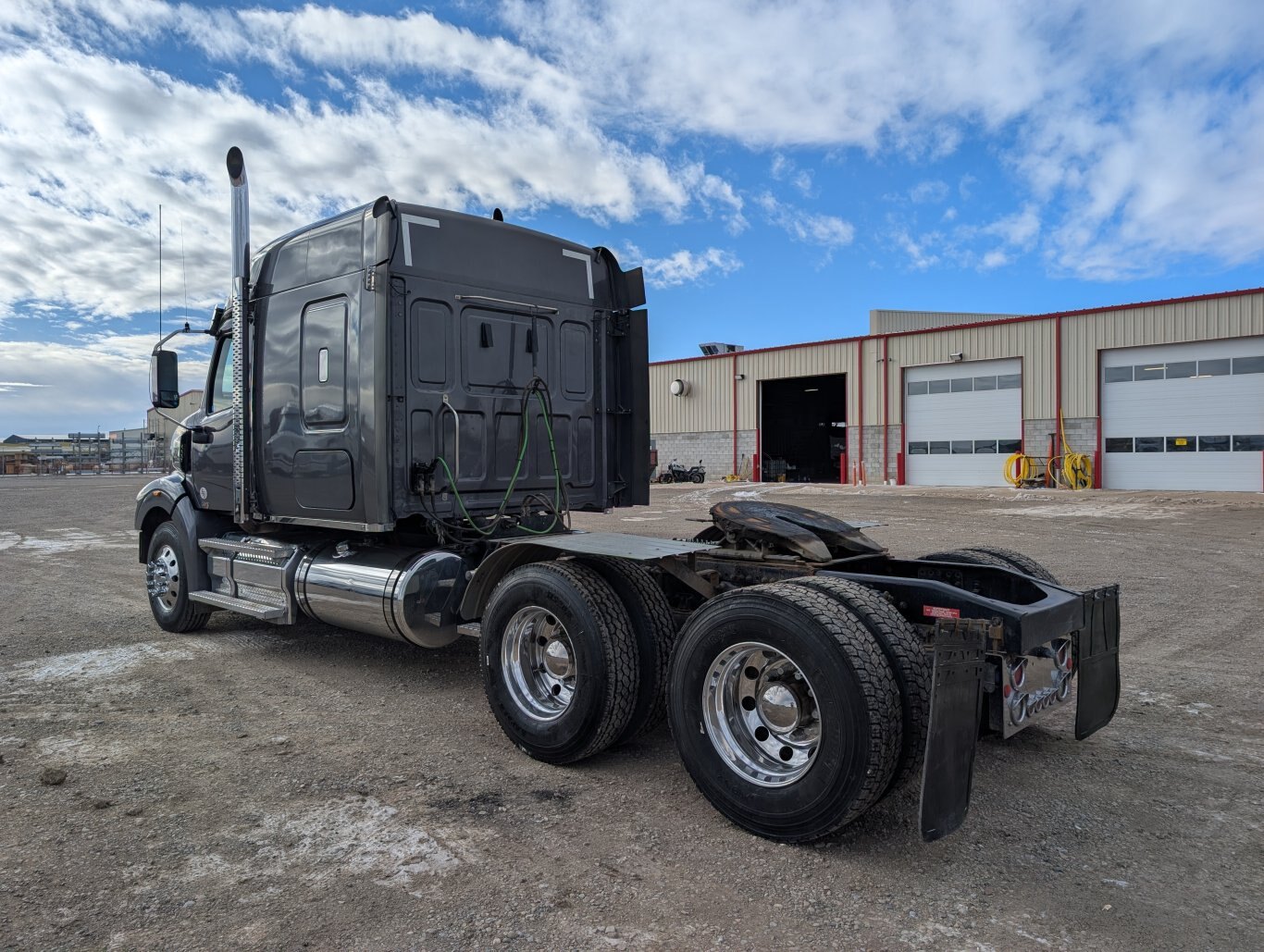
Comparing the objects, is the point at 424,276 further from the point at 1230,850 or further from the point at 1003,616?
the point at 1230,850

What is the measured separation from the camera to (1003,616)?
326 cm

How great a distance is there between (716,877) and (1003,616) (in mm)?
1437

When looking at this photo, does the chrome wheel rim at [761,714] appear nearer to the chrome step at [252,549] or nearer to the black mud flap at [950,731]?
the black mud flap at [950,731]

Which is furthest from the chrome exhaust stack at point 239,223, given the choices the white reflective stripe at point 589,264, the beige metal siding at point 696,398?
the beige metal siding at point 696,398

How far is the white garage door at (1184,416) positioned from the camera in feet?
72.8

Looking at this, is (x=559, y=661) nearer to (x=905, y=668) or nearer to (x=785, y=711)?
(x=785, y=711)

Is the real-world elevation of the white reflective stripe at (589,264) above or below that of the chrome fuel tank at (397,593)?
above

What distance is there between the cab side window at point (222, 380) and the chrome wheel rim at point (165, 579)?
1.28m

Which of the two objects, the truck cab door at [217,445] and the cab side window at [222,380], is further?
the cab side window at [222,380]

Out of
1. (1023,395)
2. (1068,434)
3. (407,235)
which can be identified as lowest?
(1068,434)

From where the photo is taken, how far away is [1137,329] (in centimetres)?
2353

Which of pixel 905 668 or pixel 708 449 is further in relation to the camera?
pixel 708 449

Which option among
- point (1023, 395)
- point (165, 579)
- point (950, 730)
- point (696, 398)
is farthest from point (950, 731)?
point (696, 398)

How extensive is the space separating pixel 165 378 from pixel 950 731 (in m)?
6.30
